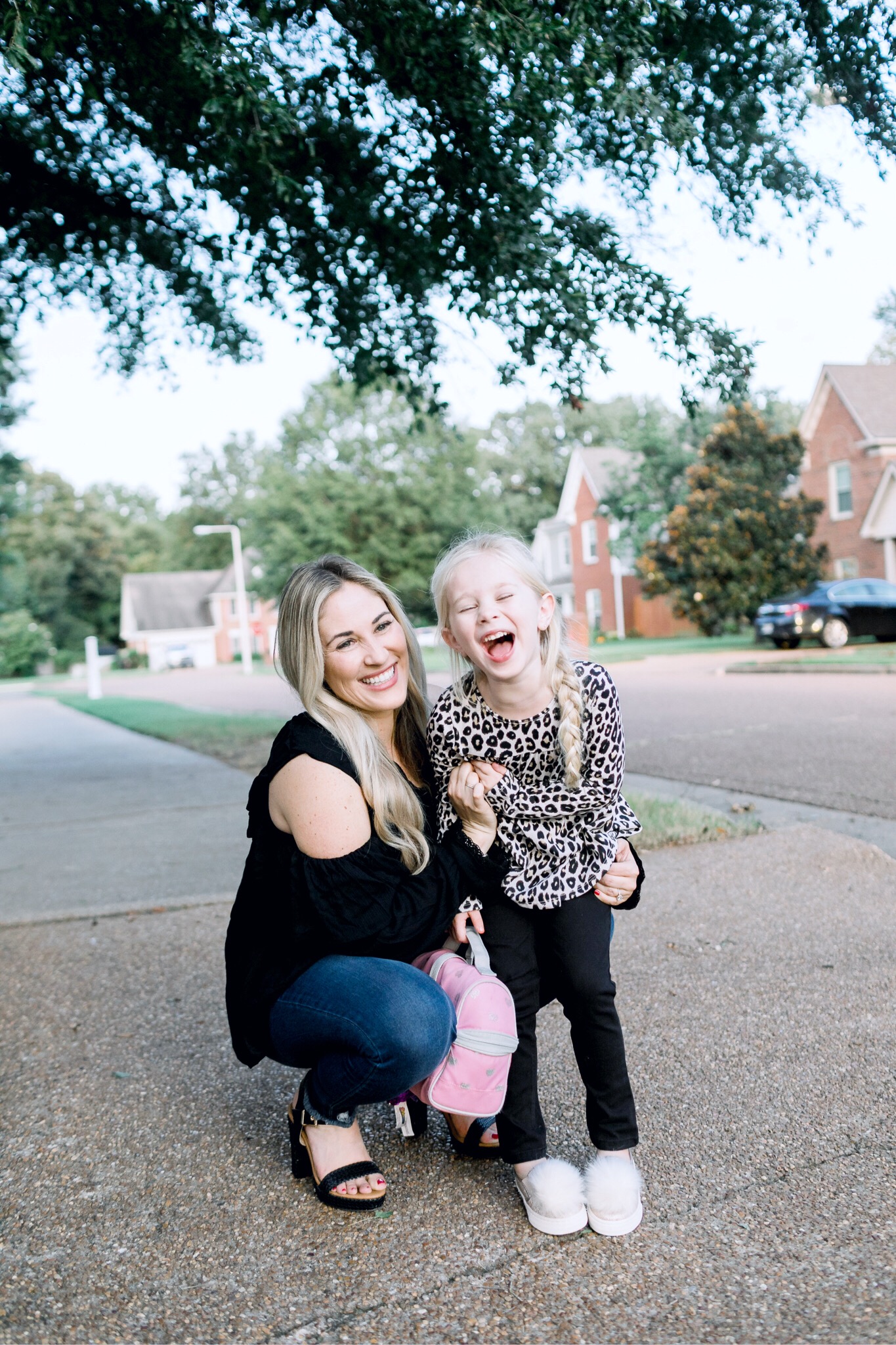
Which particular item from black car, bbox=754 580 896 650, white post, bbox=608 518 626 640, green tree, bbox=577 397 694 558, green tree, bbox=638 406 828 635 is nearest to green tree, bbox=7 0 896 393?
black car, bbox=754 580 896 650

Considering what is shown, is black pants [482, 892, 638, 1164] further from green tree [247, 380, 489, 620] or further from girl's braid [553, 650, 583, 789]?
green tree [247, 380, 489, 620]

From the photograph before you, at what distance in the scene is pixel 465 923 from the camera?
2744 millimetres

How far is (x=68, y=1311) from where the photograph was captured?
2.27 m

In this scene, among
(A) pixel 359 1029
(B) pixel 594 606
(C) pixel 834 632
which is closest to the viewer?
(A) pixel 359 1029

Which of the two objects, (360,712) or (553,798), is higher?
(360,712)

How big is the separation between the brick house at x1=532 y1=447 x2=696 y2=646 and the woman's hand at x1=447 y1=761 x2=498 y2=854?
39837mm

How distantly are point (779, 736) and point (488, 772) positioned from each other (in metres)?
8.57

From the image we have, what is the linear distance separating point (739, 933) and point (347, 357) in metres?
5.21

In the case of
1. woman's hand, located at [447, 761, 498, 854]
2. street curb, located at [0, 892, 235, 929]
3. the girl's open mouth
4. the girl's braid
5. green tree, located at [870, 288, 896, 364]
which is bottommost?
street curb, located at [0, 892, 235, 929]

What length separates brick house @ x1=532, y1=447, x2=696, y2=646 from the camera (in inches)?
1730

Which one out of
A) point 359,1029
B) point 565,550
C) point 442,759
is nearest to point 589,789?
point 442,759

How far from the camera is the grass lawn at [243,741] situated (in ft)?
20.5

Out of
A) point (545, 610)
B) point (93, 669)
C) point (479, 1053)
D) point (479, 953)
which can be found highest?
point (545, 610)

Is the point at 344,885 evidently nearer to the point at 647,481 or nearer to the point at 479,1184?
the point at 479,1184
